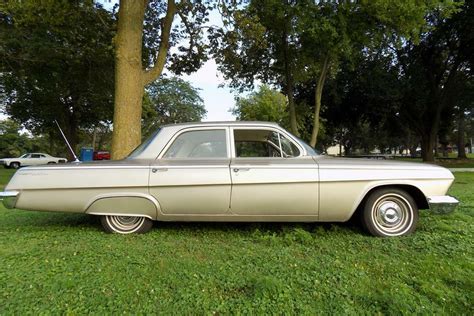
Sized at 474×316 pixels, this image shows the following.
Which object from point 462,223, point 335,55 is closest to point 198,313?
point 462,223

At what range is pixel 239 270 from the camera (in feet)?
11.3

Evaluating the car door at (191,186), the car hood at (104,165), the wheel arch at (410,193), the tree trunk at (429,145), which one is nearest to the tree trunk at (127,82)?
the car hood at (104,165)

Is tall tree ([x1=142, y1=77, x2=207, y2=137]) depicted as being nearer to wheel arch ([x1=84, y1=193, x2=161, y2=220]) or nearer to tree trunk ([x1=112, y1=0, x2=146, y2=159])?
tree trunk ([x1=112, y1=0, x2=146, y2=159])

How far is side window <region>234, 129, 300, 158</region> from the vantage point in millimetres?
4730

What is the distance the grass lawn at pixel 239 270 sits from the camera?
287cm

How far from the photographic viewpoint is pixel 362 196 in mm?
4344

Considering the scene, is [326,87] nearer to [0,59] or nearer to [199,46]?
[199,46]

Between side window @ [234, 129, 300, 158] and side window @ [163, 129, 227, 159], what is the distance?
0.21m

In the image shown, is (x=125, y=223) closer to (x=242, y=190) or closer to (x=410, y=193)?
(x=242, y=190)

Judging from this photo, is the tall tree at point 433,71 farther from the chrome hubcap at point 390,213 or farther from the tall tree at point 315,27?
the chrome hubcap at point 390,213

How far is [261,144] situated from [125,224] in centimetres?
209

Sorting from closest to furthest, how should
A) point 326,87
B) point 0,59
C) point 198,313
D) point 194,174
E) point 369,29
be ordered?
point 198,313 < point 194,174 < point 0,59 < point 369,29 < point 326,87

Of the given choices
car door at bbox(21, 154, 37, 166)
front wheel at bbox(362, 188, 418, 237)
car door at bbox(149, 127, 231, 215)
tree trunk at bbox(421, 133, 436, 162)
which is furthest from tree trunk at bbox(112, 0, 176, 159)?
car door at bbox(21, 154, 37, 166)

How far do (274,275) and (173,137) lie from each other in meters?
2.28
